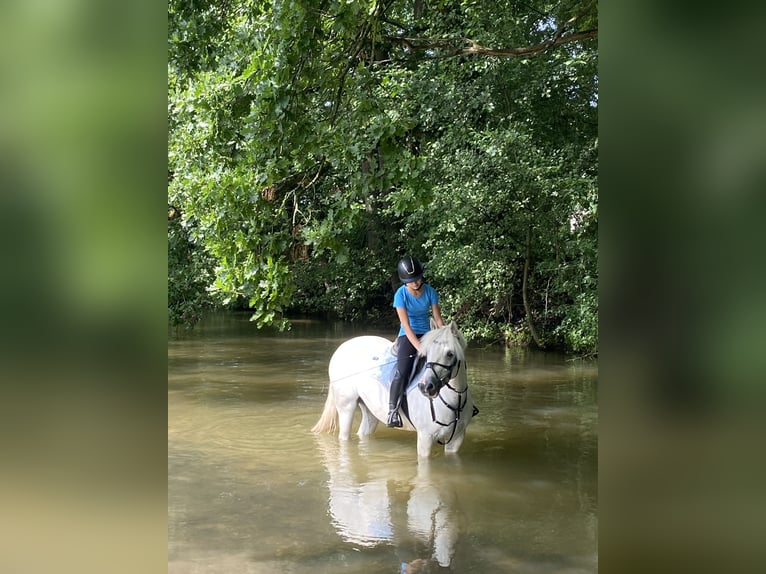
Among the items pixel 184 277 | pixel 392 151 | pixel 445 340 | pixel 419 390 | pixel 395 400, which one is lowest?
pixel 395 400

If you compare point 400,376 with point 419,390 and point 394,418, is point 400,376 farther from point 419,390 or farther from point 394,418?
point 394,418

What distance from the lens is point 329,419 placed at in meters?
9.25

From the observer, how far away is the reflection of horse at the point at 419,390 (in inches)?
290

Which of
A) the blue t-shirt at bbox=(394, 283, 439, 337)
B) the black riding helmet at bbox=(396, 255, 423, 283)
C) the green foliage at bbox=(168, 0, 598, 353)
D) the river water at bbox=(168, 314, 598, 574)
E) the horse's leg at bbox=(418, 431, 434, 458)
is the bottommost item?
the river water at bbox=(168, 314, 598, 574)

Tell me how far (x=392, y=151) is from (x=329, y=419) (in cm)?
374

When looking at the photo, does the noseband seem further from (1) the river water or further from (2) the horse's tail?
(2) the horse's tail

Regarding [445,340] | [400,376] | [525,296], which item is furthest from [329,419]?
[525,296]

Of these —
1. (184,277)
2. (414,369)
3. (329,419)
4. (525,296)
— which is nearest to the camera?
(414,369)

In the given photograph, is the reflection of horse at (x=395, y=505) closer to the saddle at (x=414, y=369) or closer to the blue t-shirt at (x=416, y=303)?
the saddle at (x=414, y=369)

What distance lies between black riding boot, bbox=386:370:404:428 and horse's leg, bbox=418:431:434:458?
0.98 ft

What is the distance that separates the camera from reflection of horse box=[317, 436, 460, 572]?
5.40 metres

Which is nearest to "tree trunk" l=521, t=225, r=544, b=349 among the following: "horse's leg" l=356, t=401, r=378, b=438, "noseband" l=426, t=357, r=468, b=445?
"horse's leg" l=356, t=401, r=378, b=438
